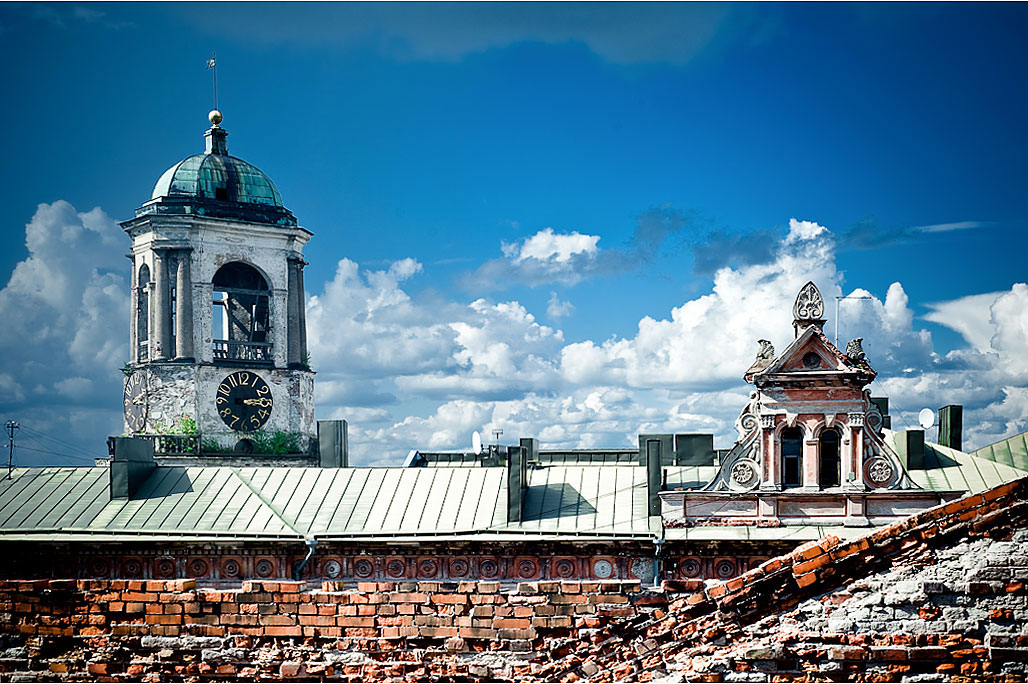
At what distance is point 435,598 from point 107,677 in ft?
11.0

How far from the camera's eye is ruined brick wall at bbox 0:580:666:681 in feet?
40.0

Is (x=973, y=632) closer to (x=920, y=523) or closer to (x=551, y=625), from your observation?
(x=920, y=523)

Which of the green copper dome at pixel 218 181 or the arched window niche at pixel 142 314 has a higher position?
the green copper dome at pixel 218 181

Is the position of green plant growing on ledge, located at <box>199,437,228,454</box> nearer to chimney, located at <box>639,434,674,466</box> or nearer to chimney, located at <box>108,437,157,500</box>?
chimney, located at <box>108,437,157,500</box>

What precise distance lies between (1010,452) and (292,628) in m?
26.3

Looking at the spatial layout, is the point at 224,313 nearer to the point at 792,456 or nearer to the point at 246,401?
the point at 246,401

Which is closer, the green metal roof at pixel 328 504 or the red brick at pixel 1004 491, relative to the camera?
the red brick at pixel 1004 491

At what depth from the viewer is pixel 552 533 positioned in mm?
29219

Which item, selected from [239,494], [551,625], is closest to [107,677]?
[551,625]

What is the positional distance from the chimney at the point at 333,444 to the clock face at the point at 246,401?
18065 mm

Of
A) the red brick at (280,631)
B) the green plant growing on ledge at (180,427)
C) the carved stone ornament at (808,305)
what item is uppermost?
the carved stone ornament at (808,305)

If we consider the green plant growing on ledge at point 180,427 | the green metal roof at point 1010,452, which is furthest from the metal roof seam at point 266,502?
the green plant growing on ledge at point 180,427

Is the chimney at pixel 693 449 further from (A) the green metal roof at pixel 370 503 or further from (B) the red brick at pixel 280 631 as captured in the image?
(B) the red brick at pixel 280 631

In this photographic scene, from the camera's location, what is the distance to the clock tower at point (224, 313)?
54312 millimetres
